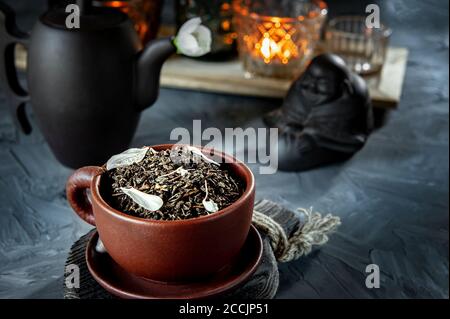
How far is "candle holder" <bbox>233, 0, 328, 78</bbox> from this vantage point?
0.95 m

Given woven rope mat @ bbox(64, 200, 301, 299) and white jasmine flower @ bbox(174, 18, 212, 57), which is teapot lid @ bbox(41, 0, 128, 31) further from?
woven rope mat @ bbox(64, 200, 301, 299)

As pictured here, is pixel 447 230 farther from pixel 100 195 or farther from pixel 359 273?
pixel 100 195

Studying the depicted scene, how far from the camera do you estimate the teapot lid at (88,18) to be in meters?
0.71

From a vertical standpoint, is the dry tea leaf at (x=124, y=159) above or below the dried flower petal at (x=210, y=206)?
above

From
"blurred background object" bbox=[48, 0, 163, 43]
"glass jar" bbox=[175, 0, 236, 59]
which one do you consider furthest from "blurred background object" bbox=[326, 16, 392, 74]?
"blurred background object" bbox=[48, 0, 163, 43]

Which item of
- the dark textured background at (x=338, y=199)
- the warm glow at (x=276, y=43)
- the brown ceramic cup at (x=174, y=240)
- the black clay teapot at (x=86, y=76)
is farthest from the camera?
the warm glow at (x=276, y=43)

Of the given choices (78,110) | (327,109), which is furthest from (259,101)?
(78,110)

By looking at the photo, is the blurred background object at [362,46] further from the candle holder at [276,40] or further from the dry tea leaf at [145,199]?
the dry tea leaf at [145,199]

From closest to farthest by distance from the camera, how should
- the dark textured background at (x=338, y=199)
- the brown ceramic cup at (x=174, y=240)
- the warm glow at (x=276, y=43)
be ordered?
the brown ceramic cup at (x=174, y=240) → the dark textured background at (x=338, y=199) → the warm glow at (x=276, y=43)

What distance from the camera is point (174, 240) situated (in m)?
0.45

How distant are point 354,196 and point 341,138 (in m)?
0.09

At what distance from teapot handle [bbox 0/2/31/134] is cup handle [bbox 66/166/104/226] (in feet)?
0.94

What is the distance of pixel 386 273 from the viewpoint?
62 centimetres

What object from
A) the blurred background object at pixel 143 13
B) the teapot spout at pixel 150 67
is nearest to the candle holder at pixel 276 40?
the blurred background object at pixel 143 13
